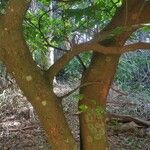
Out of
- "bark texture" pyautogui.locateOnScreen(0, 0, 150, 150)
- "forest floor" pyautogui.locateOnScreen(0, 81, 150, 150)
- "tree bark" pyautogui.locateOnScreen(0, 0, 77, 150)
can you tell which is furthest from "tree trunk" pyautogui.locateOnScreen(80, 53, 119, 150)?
"forest floor" pyautogui.locateOnScreen(0, 81, 150, 150)

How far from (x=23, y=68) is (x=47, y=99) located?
0.30m

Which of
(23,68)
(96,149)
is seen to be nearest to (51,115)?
(23,68)

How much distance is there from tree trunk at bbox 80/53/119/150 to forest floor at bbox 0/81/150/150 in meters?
1.20

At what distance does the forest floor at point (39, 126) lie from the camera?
5777mm

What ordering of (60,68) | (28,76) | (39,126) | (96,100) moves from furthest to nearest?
(39,126), (96,100), (60,68), (28,76)

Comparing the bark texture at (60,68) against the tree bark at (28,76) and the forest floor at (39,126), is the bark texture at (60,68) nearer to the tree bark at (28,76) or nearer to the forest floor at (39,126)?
the tree bark at (28,76)

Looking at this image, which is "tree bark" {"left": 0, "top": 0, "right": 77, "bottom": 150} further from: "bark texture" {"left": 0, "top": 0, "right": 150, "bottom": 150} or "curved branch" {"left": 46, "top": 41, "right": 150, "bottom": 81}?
"curved branch" {"left": 46, "top": 41, "right": 150, "bottom": 81}

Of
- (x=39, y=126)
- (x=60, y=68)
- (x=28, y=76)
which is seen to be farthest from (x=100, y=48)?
(x=39, y=126)

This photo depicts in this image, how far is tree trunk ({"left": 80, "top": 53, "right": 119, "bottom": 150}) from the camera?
10.7ft

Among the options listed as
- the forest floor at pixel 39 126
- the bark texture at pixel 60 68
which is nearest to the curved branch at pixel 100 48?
the bark texture at pixel 60 68

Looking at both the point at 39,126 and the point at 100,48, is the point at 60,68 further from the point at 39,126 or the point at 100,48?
the point at 39,126

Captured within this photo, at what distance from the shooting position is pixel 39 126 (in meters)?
6.62

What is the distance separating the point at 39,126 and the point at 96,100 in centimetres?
346

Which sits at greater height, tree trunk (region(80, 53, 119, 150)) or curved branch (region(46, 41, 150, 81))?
curved branch (region(46, 41, 150, 81))
